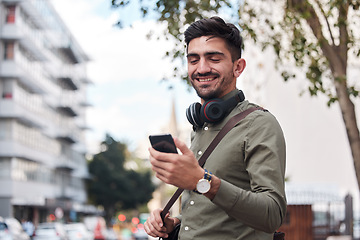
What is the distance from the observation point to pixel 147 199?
77.8m

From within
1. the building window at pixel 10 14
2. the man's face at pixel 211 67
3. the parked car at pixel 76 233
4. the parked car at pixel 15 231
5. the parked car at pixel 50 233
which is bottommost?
the parked car at pixel 76 233

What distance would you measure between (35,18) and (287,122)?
2435 cm

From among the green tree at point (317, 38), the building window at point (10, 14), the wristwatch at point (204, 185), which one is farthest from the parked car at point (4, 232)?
the building window at point (10, 14)

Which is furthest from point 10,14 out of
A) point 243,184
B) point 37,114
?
point 243,184

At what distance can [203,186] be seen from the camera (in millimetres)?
2160

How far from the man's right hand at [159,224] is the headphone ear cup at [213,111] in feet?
1.80

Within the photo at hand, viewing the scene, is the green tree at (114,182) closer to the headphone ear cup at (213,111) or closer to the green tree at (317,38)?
the green tree at (317,38)

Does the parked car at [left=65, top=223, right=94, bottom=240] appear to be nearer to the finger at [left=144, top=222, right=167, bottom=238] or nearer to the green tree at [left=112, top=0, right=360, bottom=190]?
the green tree at [left=112, top=0, right=360, bottom=190]

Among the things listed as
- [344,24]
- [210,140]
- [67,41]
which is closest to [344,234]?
[344,24]

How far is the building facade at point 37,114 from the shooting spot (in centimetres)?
4984

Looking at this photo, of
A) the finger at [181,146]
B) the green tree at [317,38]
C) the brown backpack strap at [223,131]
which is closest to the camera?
the finger at [181,146]

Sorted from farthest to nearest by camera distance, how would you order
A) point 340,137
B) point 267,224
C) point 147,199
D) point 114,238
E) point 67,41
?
point 147,199, point 67,41, point 340,137, point 114,238, point 267,224

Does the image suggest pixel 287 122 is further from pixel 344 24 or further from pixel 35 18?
pixel 344 24

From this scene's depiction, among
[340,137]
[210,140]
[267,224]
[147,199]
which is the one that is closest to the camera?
[267,224]
